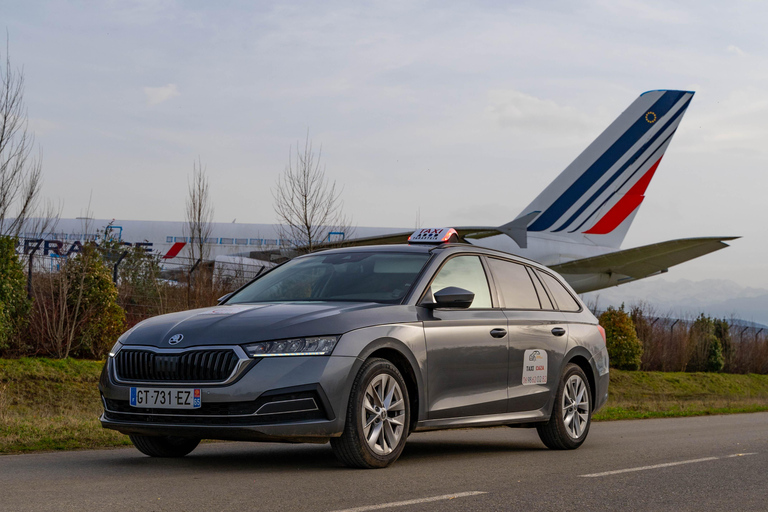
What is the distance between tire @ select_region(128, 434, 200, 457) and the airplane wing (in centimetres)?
1369

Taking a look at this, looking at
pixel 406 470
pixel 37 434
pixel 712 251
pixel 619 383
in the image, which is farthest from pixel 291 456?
pixel 619 383

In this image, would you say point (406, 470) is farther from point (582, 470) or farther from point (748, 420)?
point (748, 420)

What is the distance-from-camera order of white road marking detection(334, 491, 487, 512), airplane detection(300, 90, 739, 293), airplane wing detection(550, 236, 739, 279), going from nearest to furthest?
white road marking detection(334, 491, 487, 512) < airplane wing detection(550, 236, 739, 279) < airplane detection(300, 90, 739, 293)

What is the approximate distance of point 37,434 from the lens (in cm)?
866

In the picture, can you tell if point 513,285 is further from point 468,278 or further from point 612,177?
point 612,177

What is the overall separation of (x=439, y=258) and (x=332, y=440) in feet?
6.39

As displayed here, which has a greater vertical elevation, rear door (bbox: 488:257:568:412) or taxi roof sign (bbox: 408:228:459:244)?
taxi roof sign (bbox: 408:228:459:244)

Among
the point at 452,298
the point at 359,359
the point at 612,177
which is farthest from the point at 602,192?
the point at 359,359

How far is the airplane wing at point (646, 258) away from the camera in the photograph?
19688mm

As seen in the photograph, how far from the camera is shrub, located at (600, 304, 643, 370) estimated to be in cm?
2834

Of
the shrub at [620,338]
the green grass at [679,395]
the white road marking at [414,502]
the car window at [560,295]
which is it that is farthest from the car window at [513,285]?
the shrub at [620,338]

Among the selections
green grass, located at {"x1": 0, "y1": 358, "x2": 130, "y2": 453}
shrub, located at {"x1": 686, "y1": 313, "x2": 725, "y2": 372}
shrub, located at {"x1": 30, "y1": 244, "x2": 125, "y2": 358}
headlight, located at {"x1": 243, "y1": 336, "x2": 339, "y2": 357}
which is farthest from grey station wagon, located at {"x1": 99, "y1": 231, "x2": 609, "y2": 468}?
shrub, located at {"x1": 686, "y1": 313, "x2": 725, "y2": 372}

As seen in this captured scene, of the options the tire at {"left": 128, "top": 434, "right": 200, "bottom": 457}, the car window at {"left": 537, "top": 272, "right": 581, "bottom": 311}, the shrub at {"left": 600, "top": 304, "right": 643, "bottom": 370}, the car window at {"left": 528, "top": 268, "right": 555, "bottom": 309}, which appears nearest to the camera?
the tire at {"left": 128, "top": 434, "right": 200, "bottom": 457}

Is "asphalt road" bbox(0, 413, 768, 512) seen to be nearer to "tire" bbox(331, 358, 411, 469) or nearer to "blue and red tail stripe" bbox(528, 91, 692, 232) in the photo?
"tire" bbox(331, 358, 411, 469)
